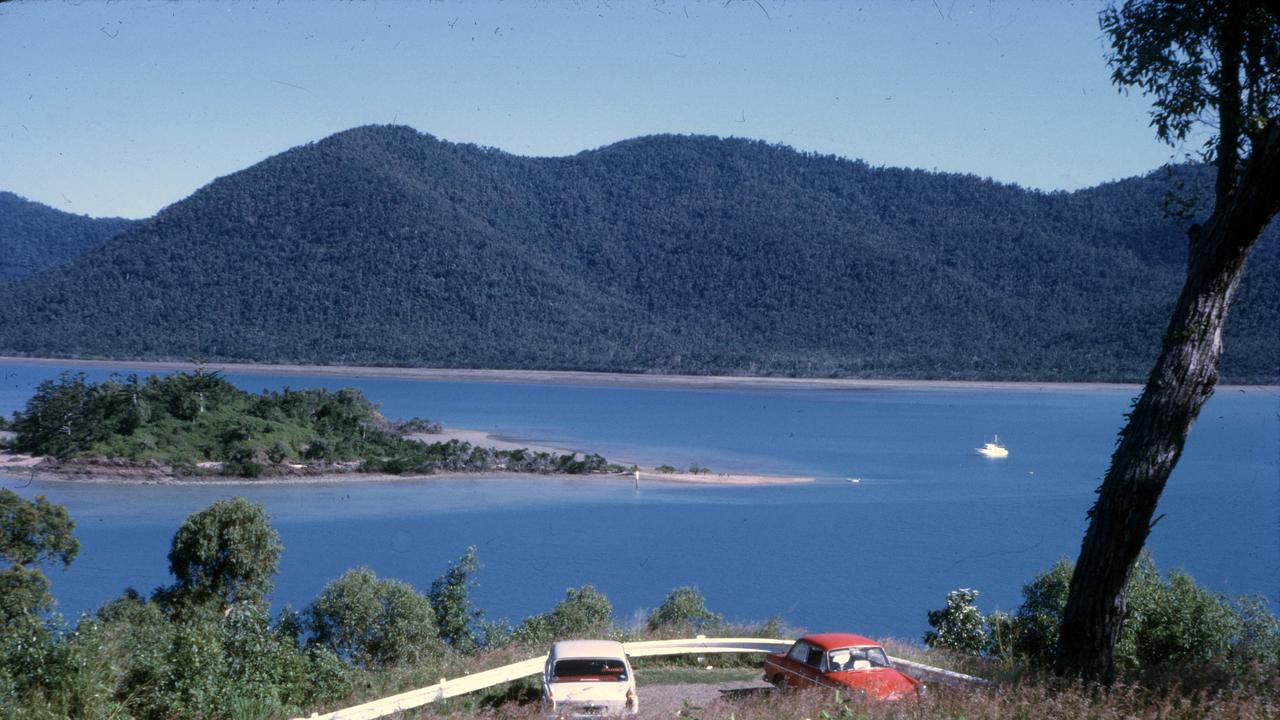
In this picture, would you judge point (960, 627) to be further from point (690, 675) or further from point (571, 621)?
point (690, 675)

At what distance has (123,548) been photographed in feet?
111

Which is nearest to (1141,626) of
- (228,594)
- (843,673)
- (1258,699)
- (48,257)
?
(843,673)

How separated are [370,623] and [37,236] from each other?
3512 inches

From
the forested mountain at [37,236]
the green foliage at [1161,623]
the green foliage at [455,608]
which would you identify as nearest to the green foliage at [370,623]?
the green foliage at [455,608]

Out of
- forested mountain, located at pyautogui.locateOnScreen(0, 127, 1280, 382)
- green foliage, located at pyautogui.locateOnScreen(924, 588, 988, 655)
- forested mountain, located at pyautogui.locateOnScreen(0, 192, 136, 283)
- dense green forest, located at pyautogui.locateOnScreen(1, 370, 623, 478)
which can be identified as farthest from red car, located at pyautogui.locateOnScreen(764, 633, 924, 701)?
forested mountain, located at pyautogui.locateOnScreen(0, 127, 1280, 382)

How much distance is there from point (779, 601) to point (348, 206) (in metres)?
107

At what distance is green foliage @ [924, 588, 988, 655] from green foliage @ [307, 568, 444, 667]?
8.11 meters

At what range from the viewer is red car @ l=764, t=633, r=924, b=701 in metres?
8.94

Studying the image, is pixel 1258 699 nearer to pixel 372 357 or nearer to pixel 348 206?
pixel 372 357

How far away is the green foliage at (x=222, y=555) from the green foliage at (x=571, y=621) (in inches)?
186

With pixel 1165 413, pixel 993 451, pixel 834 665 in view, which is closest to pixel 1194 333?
pixel 1165 413

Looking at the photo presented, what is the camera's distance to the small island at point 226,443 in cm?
4562

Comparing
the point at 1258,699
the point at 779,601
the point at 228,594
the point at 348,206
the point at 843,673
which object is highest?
the point at 348,206

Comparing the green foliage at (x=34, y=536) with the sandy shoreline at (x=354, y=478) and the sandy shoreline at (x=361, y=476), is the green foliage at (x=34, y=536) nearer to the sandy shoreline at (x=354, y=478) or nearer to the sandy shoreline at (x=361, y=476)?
the sandy shoreline at (x=354, y=478)
